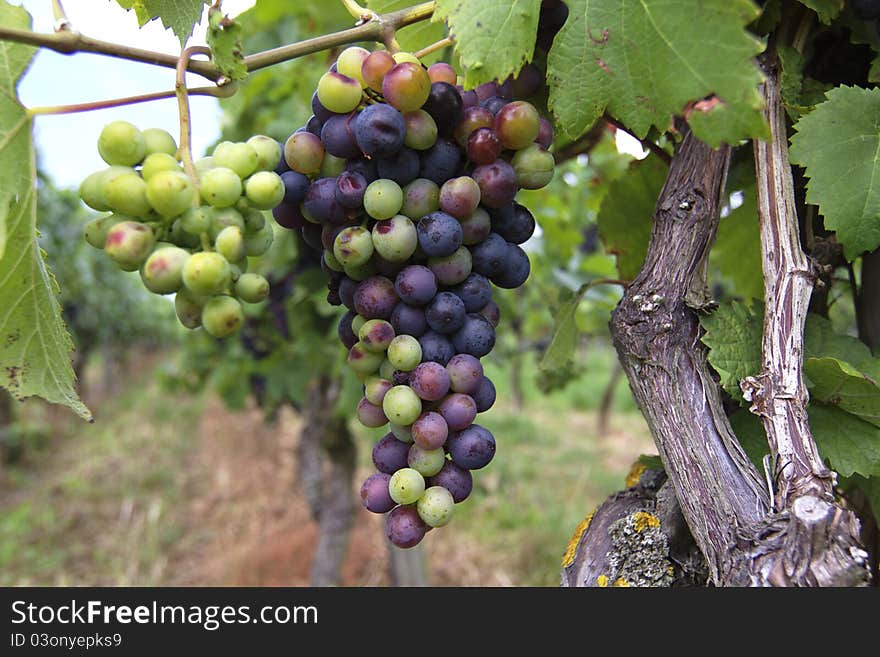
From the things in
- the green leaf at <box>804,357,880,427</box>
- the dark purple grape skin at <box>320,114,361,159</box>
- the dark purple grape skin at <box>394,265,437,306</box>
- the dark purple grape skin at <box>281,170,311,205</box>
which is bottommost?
the green leaf at <box>804,357,880,427</box>

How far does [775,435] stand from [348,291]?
601 mm

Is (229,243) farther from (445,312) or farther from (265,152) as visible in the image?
(445,312)

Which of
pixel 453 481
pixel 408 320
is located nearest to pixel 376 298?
pixel 408 320

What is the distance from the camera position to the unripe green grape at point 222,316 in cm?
75

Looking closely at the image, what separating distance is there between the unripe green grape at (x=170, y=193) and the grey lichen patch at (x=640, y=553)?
0.76 m

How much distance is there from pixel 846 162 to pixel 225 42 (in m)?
0.88

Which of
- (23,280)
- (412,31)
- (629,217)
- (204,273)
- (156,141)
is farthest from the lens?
(629,217)

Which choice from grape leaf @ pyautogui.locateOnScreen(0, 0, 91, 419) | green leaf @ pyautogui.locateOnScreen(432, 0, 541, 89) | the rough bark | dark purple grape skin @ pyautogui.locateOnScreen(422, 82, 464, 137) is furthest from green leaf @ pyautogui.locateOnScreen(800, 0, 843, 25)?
grape leaf @ pyautogui.locateOnScreen(0, 0, 91, 419)

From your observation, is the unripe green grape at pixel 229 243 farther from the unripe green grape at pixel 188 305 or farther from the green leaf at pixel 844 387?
the green leaf at pixel 844 387

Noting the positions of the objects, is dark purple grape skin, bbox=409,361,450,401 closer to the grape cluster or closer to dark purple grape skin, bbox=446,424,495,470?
dark purple grape skin, bbox=446,424,495,470

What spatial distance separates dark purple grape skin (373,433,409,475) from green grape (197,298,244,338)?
28cm

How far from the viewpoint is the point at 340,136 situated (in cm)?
87

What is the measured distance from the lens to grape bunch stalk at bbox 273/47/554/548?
868 millimetres
